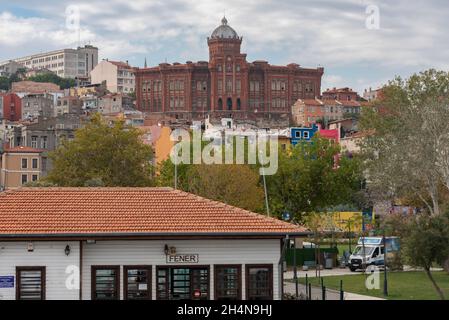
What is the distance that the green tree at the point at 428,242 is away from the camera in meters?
31.1

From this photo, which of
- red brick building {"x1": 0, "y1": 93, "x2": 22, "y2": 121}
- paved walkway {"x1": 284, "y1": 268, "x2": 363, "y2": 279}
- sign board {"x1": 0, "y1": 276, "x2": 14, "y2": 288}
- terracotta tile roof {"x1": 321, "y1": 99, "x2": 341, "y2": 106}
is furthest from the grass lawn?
terracotta tile roof {"x1": 321, "y1": 99, "x2": 341, "y2": 106}

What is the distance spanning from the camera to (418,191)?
64.1m

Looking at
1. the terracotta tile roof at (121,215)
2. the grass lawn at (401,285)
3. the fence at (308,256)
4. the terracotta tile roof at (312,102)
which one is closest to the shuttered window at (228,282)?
the terracotta tile roof at (121,215)

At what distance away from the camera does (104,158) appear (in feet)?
201

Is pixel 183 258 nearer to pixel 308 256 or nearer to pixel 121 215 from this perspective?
pixel 121 215

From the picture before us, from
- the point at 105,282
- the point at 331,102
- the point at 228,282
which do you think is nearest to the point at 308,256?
the point at 228,282

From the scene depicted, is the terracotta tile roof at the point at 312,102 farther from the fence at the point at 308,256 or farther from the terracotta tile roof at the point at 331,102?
the fence at the point at 308,256

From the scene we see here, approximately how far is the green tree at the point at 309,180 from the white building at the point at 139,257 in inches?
1462

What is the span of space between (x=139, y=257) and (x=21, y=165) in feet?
268

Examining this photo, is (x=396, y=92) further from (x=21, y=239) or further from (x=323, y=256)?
(x=21, y=239)

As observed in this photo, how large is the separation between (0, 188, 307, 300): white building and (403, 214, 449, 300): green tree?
6544 mm

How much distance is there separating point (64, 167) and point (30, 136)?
2322 inches

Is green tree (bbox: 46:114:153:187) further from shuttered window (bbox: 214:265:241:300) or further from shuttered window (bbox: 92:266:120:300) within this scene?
shuttered window (bbox: 214:265:241:300)
